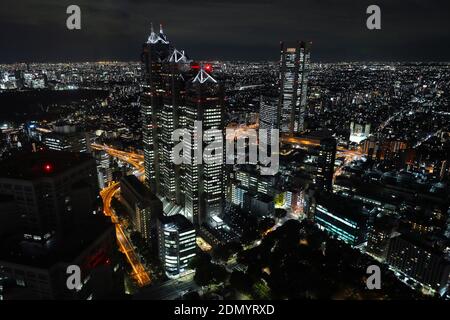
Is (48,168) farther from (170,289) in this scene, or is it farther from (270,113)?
(270,113)

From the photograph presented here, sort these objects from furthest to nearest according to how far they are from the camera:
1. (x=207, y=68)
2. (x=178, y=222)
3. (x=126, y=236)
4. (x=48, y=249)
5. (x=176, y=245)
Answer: (x=126, y=236) < (x=207, y=68) < (x=178, y=222) < (x=176, y=245) < (x=48, y=249)

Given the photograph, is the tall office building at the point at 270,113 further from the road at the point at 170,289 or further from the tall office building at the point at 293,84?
the road at the point at 170,289

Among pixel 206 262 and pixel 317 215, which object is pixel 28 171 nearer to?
pixel 206 262

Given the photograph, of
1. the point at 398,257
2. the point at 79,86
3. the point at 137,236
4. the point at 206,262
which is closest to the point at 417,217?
the point at 398,257

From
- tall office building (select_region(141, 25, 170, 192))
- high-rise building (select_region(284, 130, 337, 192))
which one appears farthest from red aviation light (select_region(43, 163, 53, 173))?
high-rise building (select_region(284, 130, 337, 192))

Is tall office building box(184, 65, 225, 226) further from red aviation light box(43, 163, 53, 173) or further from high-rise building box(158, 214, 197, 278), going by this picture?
red aviation light box(43, 163, 53, 173)

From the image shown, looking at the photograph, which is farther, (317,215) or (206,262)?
(317,215)

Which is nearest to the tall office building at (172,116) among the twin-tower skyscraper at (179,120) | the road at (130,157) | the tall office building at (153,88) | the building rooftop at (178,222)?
the twin-tower skyscraper at (179,120)

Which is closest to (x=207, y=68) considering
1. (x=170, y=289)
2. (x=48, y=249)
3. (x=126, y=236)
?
(x=126, y=236)
